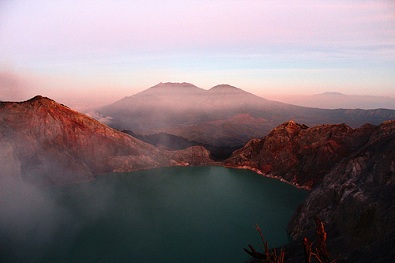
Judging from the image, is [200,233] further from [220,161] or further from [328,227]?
[220,161]

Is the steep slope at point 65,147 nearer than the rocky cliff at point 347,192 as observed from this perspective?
No

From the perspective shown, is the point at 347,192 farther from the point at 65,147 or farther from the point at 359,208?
the point at 65,147

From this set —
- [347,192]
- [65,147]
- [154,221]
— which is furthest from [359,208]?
[65,147]

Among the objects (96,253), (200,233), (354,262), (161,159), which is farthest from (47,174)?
(354,262)

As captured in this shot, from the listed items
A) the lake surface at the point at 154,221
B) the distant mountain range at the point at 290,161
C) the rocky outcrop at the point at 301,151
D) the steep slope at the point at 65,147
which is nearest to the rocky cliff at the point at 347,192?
the distant mountain range at the point at 290,161

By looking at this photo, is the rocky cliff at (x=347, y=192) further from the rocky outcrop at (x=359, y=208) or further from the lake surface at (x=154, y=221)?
the lake surface at (x=154, y=221)

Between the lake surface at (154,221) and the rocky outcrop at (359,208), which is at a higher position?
the rocky outcrop at (359,208)

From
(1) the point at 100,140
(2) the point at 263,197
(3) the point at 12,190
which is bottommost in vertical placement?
(2) the point at 263,197

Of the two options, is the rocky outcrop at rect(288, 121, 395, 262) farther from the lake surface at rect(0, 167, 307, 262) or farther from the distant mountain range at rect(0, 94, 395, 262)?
the lake surface at rect(0, 167, 307, 262)
